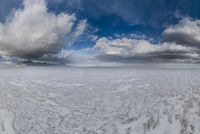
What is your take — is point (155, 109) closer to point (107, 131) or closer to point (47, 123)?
point (107, 131)

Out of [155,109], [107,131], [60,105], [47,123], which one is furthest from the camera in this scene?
[60,105]

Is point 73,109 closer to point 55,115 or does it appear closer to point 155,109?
point 55,115

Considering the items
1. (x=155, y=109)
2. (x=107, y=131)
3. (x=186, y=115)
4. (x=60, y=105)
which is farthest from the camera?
(x=60, y=105)

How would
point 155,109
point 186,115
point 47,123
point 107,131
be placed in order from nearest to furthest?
point 107,131 < point 47,123 < point 186,115 < point 155,109

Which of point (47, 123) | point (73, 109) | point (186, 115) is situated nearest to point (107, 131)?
point (47, 123)

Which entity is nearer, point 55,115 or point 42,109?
point 55,115

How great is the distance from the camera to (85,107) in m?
15.1

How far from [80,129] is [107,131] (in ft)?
4.90

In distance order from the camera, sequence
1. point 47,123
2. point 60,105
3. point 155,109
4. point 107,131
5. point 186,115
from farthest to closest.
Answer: point 60,105
point 155,109
point 186,115
point 47,123
point 107,131

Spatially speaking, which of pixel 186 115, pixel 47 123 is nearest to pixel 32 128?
pixel 47 123

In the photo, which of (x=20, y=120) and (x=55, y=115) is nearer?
(x=20, y=120)

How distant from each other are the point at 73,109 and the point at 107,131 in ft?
A: 15.6

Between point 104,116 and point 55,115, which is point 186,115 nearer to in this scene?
point 104,116

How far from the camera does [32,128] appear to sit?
34.8 feet
